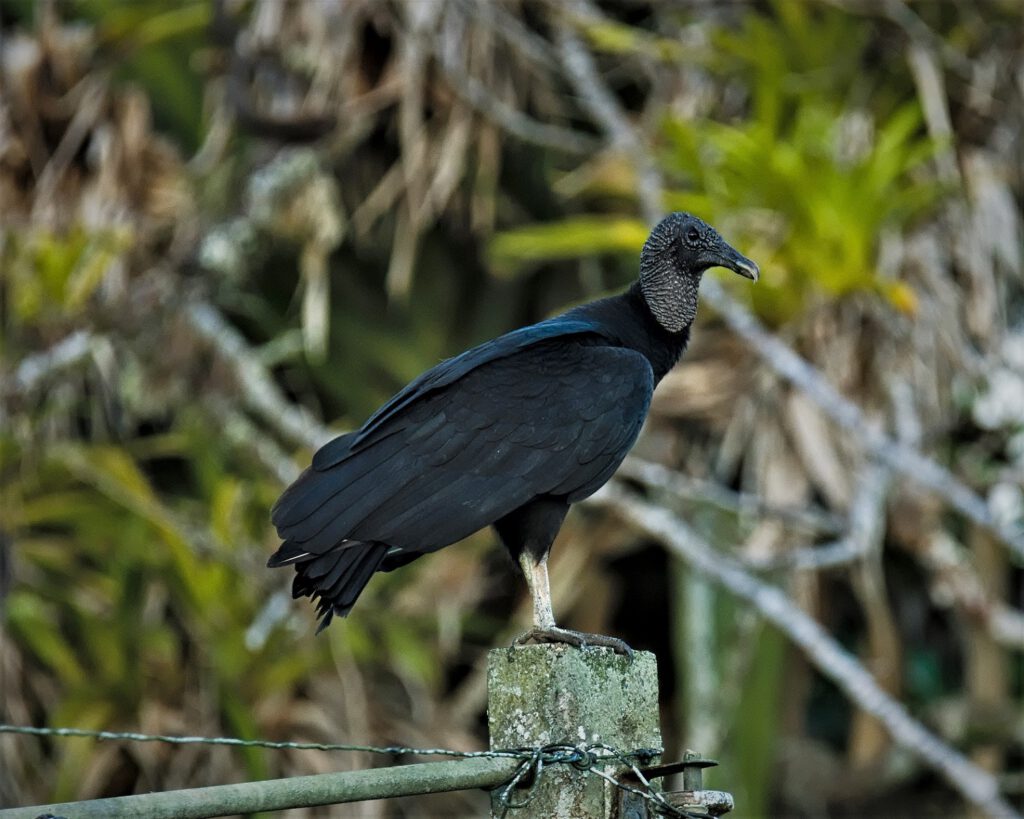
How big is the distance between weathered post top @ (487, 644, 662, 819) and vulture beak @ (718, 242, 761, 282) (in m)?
1.00

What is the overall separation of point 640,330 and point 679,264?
168mm

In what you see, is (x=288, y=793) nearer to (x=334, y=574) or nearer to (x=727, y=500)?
(x=334, y=574)

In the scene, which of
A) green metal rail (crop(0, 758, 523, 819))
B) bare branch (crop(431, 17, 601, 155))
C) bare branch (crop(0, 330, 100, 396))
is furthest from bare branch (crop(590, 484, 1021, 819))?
green metal rail (crop(0, 758, 523, 819))

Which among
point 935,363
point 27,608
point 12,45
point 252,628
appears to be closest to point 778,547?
point 935,363

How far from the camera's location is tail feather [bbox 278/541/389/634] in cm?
231

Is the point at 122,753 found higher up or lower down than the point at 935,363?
lower down

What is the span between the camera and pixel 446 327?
20.1 feet

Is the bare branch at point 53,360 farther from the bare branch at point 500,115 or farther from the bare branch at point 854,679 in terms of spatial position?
the bare branch at point 854,679

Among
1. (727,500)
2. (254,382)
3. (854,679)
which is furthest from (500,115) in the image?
(854,679)

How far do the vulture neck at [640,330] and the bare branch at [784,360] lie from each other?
5.55 feet

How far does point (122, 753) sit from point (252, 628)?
65 centimetres

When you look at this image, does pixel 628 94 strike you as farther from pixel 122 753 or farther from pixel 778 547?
pixel 122 753

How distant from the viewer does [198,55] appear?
19.8ft

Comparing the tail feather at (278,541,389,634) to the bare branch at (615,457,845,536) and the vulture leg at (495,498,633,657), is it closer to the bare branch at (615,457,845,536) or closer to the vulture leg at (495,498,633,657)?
the vulture leg at (495,498,633,657)
